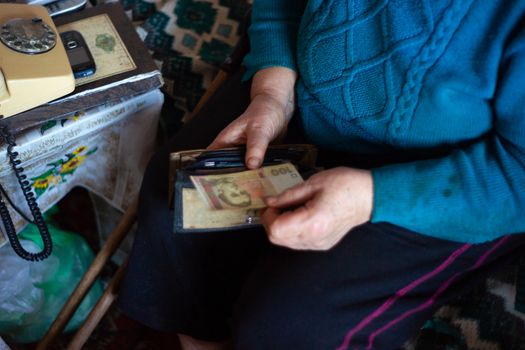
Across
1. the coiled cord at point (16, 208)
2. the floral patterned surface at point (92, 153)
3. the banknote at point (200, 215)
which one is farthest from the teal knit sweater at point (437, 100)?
the coiled cord at point (16, 208)

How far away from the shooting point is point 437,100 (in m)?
0.72

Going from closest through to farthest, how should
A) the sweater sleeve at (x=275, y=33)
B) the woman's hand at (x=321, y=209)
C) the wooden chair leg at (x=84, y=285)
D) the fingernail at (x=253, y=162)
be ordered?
the woman's hand at (x=321, y=209) → the fingernail at (x=253, y=162) → the sweater sleeve at (x=275, y=33) → the wooden chair leg at (x=84, y=285)

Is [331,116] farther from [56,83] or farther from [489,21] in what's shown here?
[56,83]

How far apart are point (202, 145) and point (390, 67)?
0.36 meters

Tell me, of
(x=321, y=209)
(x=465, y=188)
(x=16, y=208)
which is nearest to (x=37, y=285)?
(x=16, y=208)

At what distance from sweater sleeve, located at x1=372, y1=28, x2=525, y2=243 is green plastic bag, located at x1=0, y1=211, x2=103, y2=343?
838mm

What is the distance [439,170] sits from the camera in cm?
71

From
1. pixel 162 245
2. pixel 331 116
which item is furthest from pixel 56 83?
pixel 331 116

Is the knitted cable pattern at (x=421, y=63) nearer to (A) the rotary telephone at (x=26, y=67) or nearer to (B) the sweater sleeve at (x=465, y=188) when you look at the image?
(B) the sweater sleeve at (x=465, y=188)

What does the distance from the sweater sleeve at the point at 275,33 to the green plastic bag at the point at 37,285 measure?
67 centimetres

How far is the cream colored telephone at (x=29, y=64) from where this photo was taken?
771mm

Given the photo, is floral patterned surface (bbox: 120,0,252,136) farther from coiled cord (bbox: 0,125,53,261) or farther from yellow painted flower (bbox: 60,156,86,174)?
coiled cord (bbox: 0,125,53,261)

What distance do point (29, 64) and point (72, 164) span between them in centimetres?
28

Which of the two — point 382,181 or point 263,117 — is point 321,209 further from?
point 263,117
